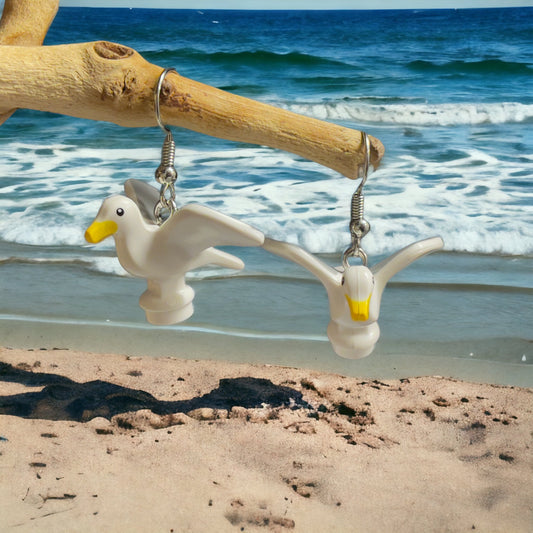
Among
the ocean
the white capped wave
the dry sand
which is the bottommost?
the dry sand

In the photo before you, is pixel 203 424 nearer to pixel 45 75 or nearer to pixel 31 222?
pixel 45 75

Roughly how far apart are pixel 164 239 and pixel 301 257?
308mm

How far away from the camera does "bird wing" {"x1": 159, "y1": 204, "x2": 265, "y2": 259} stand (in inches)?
55.5

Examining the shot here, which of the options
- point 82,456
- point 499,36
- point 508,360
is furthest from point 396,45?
point 82,456

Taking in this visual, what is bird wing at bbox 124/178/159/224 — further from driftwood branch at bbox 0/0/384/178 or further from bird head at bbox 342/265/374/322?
bird head at bbox 342/265/374/322

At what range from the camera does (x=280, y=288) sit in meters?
3.83

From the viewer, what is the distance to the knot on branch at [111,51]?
4.68 ft

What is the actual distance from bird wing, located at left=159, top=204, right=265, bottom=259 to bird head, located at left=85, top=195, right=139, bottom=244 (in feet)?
0.28

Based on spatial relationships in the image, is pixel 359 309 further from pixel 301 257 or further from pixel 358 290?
pixel 301 257

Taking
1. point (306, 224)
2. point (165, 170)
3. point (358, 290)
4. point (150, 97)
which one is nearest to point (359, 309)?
point (358, 290)

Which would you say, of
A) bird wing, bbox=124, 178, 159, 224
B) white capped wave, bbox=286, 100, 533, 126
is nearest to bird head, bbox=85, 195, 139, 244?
bird wing, bbox=124, 178, 159, 224

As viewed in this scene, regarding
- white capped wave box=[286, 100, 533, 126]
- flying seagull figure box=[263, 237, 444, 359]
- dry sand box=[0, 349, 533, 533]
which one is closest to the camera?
flying seagull figure box=[263, 237, 444, 359]

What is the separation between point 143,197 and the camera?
164cm

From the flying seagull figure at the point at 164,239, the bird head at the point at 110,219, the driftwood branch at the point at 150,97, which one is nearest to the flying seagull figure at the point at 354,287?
the flying seagull figure at the point at 164,239
